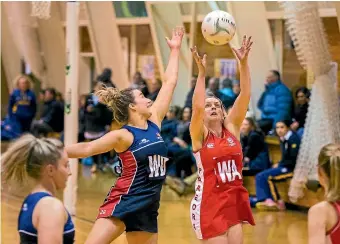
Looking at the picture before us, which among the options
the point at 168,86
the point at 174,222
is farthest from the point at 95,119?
the point at 168,86

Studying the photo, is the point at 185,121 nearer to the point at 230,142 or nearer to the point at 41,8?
the point at 41,8

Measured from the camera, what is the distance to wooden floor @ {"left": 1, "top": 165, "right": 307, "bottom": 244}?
342 inches

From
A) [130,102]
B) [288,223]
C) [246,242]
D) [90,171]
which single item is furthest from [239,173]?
[90,171]

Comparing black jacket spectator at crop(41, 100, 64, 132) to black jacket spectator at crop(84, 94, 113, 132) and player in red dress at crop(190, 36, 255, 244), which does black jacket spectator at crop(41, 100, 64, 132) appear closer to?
black jacket spectator at crop(84, 94, 113, 132)

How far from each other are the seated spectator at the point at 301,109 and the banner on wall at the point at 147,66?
552 cm

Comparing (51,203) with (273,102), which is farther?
(273,102)

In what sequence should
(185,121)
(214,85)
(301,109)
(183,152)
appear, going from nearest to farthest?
(301,109)
(214,85)
(183,152)
(185,121)

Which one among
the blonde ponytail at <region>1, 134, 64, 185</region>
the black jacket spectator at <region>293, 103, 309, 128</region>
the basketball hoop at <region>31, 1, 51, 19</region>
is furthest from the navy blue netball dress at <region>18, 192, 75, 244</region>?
the black jacket spectator at <region>293, 103, 309, 128</region>

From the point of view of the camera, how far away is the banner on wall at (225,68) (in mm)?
14422

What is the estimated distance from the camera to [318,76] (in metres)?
10.0

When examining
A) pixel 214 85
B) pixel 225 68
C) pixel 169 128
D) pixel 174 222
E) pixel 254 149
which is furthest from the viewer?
pixel 225 68

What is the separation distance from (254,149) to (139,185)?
21.5 ft

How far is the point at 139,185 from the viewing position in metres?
5.59

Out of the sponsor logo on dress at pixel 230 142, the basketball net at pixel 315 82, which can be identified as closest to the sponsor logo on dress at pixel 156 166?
the sponsor logo on dress at pixel 230 142
